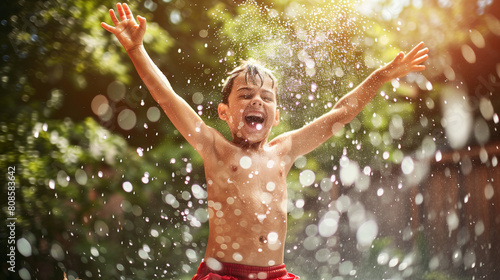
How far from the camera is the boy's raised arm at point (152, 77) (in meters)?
0.58

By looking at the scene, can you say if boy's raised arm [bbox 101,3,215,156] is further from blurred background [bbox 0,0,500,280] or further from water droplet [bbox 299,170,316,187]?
water droplet [bbox 299,170,316,187]

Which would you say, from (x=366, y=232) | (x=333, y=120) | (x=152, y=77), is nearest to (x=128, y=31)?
(x=152, y=77)

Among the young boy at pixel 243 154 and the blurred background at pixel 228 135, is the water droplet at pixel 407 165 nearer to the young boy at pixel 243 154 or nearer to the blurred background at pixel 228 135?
the blurred background at pixel 228 135

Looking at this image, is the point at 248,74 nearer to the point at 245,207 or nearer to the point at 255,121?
the point at 255,121

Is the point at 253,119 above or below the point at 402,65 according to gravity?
below

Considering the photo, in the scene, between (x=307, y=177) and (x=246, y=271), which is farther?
(x=307, y=177)

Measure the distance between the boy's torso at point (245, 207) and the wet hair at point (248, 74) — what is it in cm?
8

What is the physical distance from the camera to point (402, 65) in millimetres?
701

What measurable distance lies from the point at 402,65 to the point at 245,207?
0.33 metres

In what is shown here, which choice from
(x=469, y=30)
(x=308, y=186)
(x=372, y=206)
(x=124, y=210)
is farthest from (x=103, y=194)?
(x=469, y=30)

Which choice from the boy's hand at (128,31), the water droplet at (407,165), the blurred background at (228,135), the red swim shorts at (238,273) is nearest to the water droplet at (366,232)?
the blurred background at (228,135)

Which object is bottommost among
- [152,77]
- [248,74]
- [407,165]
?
[152,77]

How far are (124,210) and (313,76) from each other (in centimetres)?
37

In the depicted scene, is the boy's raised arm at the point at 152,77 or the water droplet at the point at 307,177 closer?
the boy's raised arm at the point at 152,77
